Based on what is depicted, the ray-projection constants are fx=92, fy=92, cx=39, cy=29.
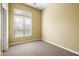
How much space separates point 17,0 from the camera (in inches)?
61.2

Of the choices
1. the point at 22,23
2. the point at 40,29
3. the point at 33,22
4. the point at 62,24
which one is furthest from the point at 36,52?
the point at 33,22

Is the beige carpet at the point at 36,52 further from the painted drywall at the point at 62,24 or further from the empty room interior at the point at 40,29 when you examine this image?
the painted drywall at the point at 62,24

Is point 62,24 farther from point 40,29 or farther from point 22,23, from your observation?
point 22,23

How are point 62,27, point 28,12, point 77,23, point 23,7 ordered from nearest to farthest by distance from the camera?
point 77,23 → point 62,27 → point 23,7 → point 28,12

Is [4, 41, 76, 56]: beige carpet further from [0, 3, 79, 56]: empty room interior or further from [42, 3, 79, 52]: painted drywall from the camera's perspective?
[42, 3, 79, 52]: painted drywall

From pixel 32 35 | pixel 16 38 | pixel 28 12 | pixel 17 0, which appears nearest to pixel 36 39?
pixel 32 35

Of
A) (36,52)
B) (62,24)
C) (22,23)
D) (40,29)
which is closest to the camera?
(36,52)

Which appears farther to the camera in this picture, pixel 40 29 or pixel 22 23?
pixel 40 29

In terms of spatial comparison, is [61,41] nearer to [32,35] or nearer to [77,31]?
[77,31]

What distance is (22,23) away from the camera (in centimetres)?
491

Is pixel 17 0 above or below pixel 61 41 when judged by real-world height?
above

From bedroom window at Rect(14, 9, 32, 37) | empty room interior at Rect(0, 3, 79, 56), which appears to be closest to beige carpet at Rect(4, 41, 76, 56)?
empty room interior at Rect(0, 3, 79, 56)

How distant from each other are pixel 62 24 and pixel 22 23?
209 cm

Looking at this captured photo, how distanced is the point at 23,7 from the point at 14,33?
4.83 feet
